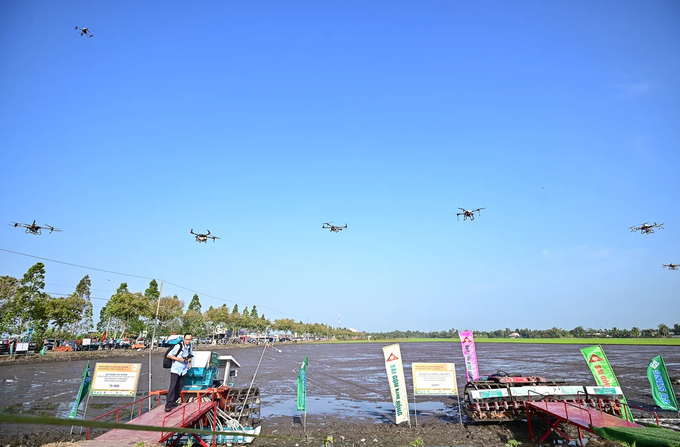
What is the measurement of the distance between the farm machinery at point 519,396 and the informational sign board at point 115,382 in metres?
14.3

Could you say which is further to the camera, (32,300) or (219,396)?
(32,300)

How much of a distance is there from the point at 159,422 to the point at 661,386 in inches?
775

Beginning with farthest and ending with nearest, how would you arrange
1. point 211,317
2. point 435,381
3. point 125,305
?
1. point 211,317
2. point 125,305
3. point 435,381

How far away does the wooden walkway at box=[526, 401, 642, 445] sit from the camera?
12211 millimetres

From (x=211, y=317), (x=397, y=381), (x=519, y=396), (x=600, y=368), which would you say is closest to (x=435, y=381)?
(x=397, y=381)

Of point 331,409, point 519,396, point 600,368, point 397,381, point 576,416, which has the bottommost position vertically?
point 331,409

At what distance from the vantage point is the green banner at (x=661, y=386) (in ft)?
52.5

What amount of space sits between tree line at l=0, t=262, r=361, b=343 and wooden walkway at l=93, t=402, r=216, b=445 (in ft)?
45.2

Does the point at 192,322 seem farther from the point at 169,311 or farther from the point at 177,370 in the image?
the point at 177,370

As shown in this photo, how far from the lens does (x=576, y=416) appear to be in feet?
44.1

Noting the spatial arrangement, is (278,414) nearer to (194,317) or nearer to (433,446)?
(433,446)

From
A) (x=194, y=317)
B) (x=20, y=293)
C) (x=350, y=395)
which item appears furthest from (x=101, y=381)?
(x=194, y=317)

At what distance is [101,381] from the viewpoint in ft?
51.5

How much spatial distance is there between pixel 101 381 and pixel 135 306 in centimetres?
5833
